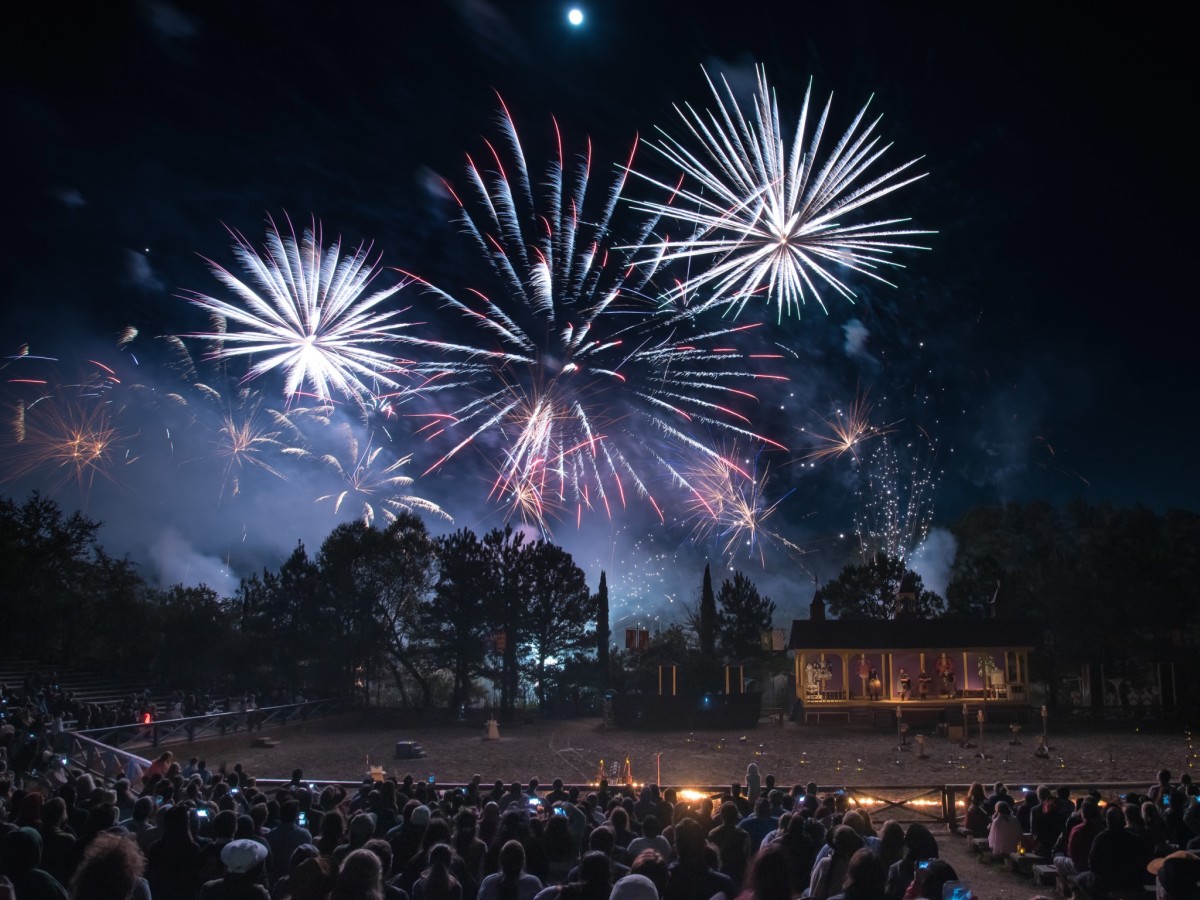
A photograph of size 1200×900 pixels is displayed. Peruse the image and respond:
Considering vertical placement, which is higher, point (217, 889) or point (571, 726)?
point (217, 889)

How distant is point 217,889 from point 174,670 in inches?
1963

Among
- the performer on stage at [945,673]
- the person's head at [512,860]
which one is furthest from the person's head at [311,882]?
the performer on stage at [945,673]

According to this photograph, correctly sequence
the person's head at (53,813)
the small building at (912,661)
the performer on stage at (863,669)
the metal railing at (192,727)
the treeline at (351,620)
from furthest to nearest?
the treeline at (351,620) → the performer on stage at (863,669) → the small building at (912,661) → the metal railing at (192,727) → the person's head at (53,813)

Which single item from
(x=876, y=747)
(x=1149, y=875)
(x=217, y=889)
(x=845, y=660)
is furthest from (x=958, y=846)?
(x=845, y=660)

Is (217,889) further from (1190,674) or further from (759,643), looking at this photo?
(759,643)

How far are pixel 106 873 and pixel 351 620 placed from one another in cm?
5131

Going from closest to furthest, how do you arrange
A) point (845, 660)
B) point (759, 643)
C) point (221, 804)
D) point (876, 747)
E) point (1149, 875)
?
1. point (1149, 875)
2. point (221, 804)
3. point (876, 747)
4. point (845, 660)
5. point (759, 643)

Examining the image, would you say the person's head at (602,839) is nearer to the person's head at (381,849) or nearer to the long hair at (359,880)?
the person's head at (381,849)

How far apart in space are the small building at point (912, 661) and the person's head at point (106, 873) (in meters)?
40.5

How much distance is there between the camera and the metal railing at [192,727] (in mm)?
25172

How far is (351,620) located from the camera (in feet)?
176

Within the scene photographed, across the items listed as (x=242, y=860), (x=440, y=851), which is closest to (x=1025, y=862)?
(x=440, y=851)

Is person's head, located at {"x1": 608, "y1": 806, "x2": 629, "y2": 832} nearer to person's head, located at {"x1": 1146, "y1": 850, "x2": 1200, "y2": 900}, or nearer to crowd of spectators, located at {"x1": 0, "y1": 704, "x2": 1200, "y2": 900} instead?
crowd of spectators, located at {"x1": 0, "y1": 704, "x2": 1200, "y2": 900}

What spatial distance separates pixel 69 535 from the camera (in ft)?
160
